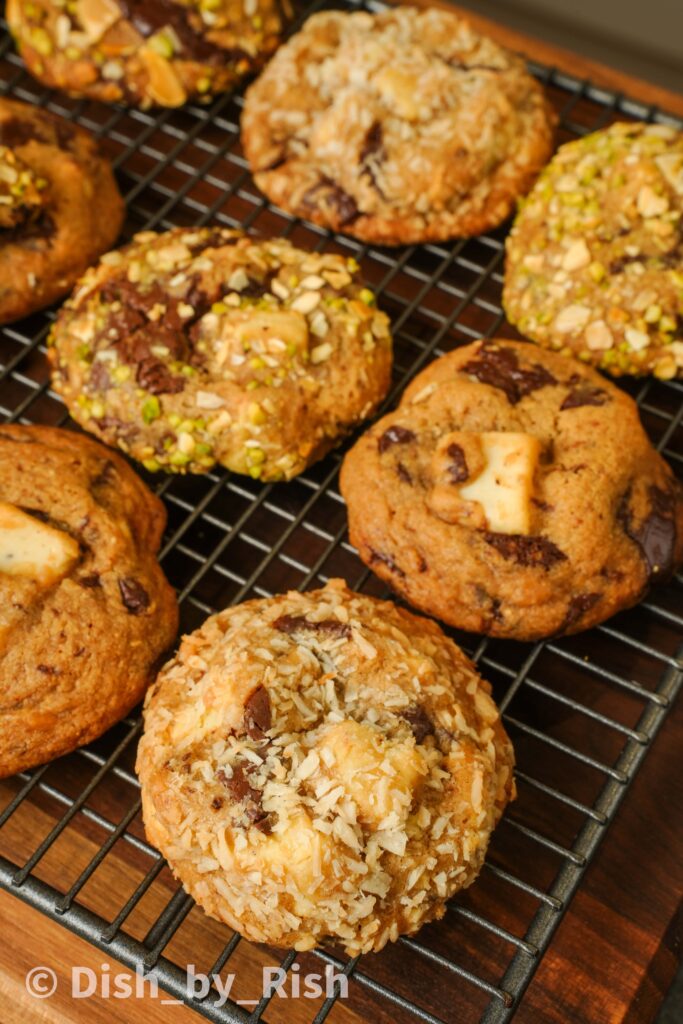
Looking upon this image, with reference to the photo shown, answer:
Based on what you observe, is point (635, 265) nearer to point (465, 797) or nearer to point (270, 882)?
point (465, 797)

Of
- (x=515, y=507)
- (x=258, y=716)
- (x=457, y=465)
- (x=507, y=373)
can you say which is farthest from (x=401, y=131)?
(x=258, y=716)

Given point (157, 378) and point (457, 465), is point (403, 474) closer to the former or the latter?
point (457, 465)

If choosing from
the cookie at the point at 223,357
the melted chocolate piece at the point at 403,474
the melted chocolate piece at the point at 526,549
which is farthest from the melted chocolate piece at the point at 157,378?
the melted chocolate piece at the point at 526,549

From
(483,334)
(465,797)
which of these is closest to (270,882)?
(465,797)

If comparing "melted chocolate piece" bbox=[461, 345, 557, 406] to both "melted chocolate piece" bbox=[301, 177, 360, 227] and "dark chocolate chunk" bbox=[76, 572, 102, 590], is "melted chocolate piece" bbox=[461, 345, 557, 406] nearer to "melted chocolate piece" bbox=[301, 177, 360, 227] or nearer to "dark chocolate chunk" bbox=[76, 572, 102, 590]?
"melted chocolate piece" bbox=[301, 177, 360, 227]

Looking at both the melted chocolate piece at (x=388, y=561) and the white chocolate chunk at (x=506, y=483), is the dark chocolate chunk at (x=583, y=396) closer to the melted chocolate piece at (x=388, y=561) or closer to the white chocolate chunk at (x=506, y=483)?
the white chocolate chunk at (x=506, y=483)

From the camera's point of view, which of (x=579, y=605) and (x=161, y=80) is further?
(x=161, y=80)
